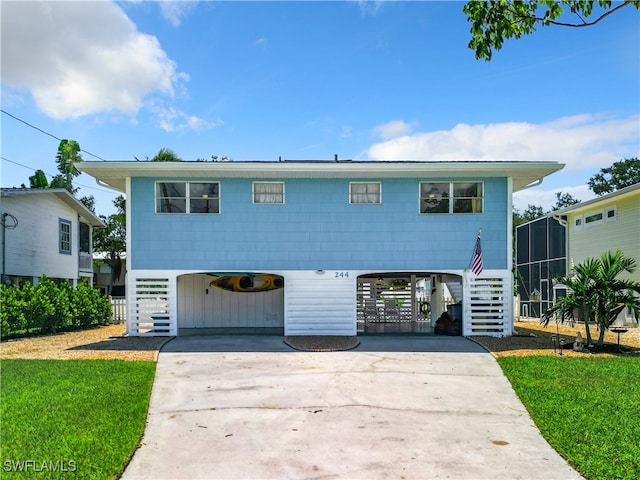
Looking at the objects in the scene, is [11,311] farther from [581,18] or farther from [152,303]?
[581,18]

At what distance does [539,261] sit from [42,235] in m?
22.4

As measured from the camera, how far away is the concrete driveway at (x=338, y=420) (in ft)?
17.0

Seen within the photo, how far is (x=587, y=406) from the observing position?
691 cm

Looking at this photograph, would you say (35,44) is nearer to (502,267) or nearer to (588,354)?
(502,267)

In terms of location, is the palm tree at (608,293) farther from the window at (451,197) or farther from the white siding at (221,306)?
the white siding at (221,306)

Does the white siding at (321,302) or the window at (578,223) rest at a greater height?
the window at (578,223)

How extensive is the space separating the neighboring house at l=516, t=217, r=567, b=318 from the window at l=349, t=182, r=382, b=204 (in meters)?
11.7

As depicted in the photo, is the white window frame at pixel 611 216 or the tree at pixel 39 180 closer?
the white window frame at pixel 611 216

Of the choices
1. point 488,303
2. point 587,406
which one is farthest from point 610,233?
point 587,406

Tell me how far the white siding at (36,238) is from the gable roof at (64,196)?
9.6 inches

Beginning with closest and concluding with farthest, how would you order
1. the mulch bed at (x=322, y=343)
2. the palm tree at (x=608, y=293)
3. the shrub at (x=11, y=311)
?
the palm tree at (x=608, y=293)
the mulch bed at (x=322, y=343)
the shrub at (x=11, y=311)

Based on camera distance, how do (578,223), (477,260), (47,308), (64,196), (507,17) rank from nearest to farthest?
(507,17)
(477,260)
(47,308)
(578,223)
(64,196)

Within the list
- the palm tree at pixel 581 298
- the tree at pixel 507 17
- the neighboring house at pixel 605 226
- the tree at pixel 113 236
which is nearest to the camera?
the tree at pixel 507 17

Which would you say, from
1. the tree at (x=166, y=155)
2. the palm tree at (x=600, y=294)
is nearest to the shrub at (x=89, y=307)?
the tree at (x=166, y=155)
